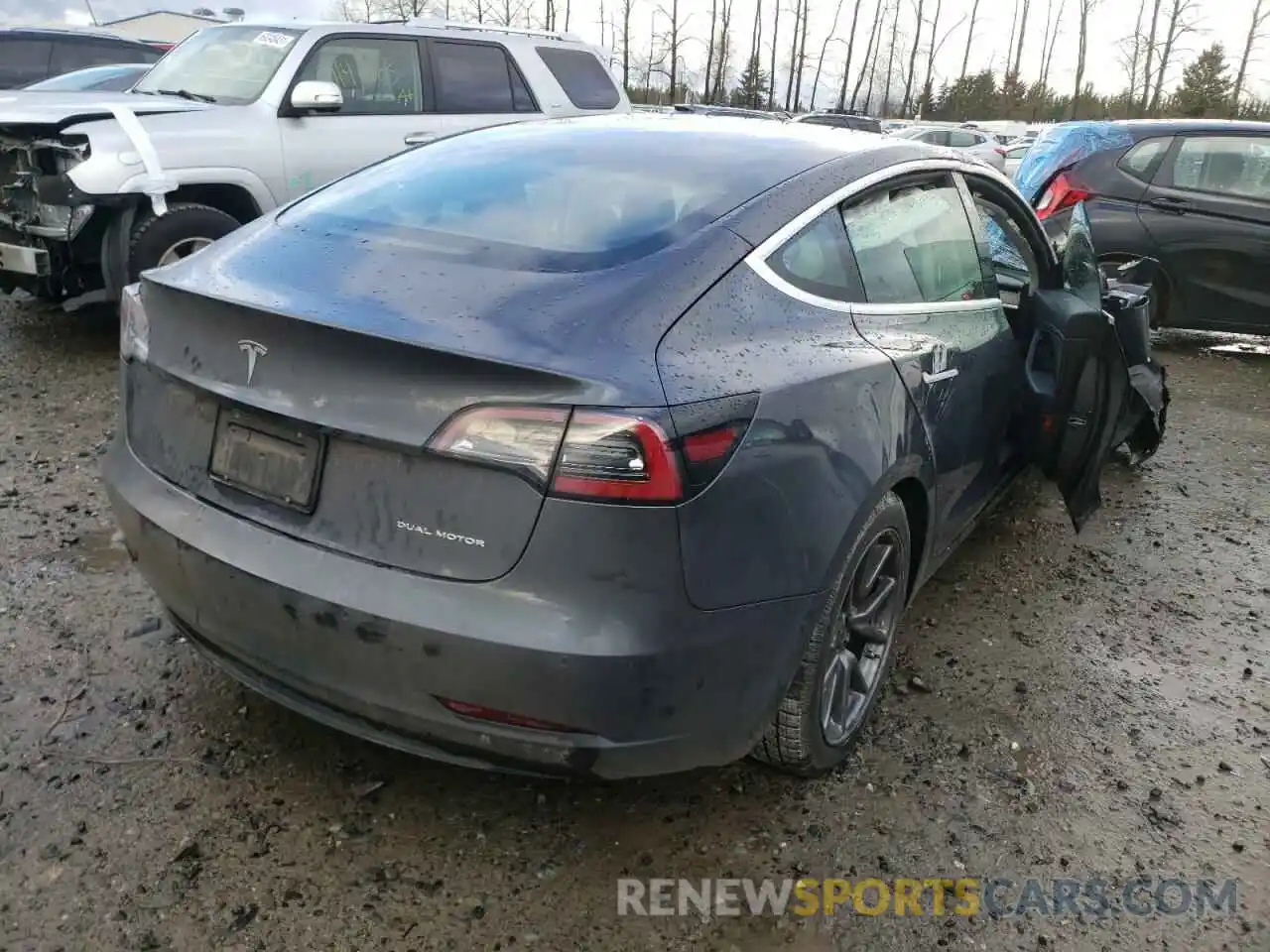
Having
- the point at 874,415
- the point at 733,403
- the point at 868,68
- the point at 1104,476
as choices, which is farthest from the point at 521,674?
the point at 868,68

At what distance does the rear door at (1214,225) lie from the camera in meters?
7.19

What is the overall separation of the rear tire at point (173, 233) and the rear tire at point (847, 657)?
423 centimetres

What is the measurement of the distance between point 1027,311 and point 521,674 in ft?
8.74

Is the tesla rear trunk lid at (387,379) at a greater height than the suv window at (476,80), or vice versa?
the suv window at (476,80)

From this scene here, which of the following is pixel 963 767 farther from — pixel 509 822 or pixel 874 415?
pixel 509 822

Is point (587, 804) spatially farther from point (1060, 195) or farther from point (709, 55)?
point (709, 55)

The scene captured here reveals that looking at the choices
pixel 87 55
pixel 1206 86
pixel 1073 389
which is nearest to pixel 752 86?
pixel 1206 86

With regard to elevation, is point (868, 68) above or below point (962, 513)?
above

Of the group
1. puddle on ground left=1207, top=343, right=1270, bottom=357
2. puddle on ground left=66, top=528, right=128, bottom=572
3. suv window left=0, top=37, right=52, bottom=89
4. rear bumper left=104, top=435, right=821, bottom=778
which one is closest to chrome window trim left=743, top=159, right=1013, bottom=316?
rear bumper left=104, top=435, right=821, bottom=778

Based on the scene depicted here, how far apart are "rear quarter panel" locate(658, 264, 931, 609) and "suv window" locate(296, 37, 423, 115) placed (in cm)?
511

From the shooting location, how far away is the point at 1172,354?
26.5 feet

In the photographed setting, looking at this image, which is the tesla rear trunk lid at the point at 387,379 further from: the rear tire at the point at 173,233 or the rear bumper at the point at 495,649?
the rear tire at the point at 173,233

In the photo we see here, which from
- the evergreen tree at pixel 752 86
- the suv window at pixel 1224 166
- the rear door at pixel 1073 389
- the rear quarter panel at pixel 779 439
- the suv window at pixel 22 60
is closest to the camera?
the rear quarter panel at pixel 779 439

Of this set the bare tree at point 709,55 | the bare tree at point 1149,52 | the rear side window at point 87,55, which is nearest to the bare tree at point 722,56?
the bare tree at point 709,55
